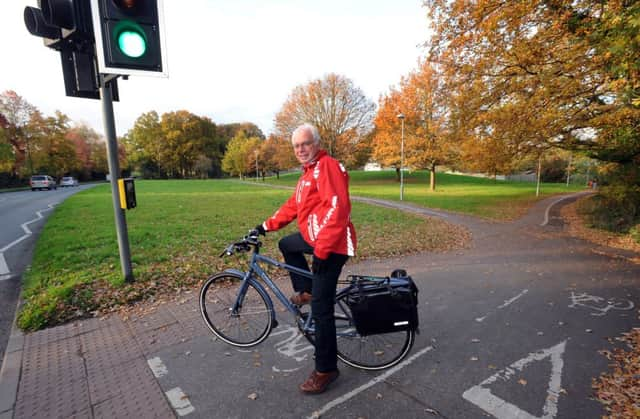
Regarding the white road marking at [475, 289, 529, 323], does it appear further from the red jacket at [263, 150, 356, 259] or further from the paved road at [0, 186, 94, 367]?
the paved road at [0, 186, 94, 367]

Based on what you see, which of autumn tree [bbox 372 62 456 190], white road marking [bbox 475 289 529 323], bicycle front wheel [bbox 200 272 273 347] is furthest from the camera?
autumn tree [bbox 372 62 456 190]

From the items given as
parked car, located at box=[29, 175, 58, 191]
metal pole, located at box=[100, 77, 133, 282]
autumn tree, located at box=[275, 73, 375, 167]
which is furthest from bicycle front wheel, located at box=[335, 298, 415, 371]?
parked car, located at box=[29, 175, 58, 191]

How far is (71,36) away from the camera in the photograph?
12.2 ft

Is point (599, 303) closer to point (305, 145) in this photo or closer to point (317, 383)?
point (317, 383)

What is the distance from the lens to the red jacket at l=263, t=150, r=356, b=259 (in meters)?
2.33

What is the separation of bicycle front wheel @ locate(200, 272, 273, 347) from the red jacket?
1076 mm

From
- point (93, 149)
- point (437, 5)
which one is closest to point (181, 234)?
point (437, 5)

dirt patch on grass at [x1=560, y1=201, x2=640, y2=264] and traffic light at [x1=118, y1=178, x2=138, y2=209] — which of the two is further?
dirt patch on grass at [x1=560, y1=201, x2=640, y2=264]

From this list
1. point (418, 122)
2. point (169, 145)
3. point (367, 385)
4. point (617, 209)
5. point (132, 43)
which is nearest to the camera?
point (367, 385)

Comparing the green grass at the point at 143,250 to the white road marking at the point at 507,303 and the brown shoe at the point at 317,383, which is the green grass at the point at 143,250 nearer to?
the white road marking at the point at 507,303

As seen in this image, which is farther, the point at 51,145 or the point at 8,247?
the point at 51,145

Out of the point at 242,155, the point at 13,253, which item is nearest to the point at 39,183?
the point at 242,155

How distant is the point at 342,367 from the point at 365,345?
324 millimetres

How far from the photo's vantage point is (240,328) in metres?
3.45
